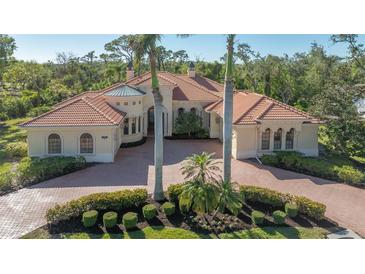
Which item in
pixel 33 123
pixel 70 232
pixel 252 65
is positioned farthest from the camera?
pixel 252 65

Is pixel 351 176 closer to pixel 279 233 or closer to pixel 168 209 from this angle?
pixel 279 233

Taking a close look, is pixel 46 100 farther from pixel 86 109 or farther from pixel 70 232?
pixel 70 232

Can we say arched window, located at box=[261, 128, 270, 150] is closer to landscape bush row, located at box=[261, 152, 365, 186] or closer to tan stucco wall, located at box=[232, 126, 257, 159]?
tan stucco wall, located at box=[232, 126, 257, 159]

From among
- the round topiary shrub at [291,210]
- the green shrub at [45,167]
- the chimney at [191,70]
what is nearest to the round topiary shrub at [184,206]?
the round topiary shrub at [291,210]

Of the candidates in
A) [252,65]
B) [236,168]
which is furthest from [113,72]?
[236,168]

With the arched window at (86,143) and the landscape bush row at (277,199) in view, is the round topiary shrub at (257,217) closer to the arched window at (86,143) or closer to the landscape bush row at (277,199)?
the landscape bush row at (277,199)

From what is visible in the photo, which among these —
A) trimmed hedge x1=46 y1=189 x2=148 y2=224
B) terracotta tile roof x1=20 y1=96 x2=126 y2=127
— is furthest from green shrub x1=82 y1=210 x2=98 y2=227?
terracotta tile roof x1=20 y1=96 x2=126 y2=127

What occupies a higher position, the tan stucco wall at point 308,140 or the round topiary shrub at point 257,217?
the tan stucco wall at point 308,140
